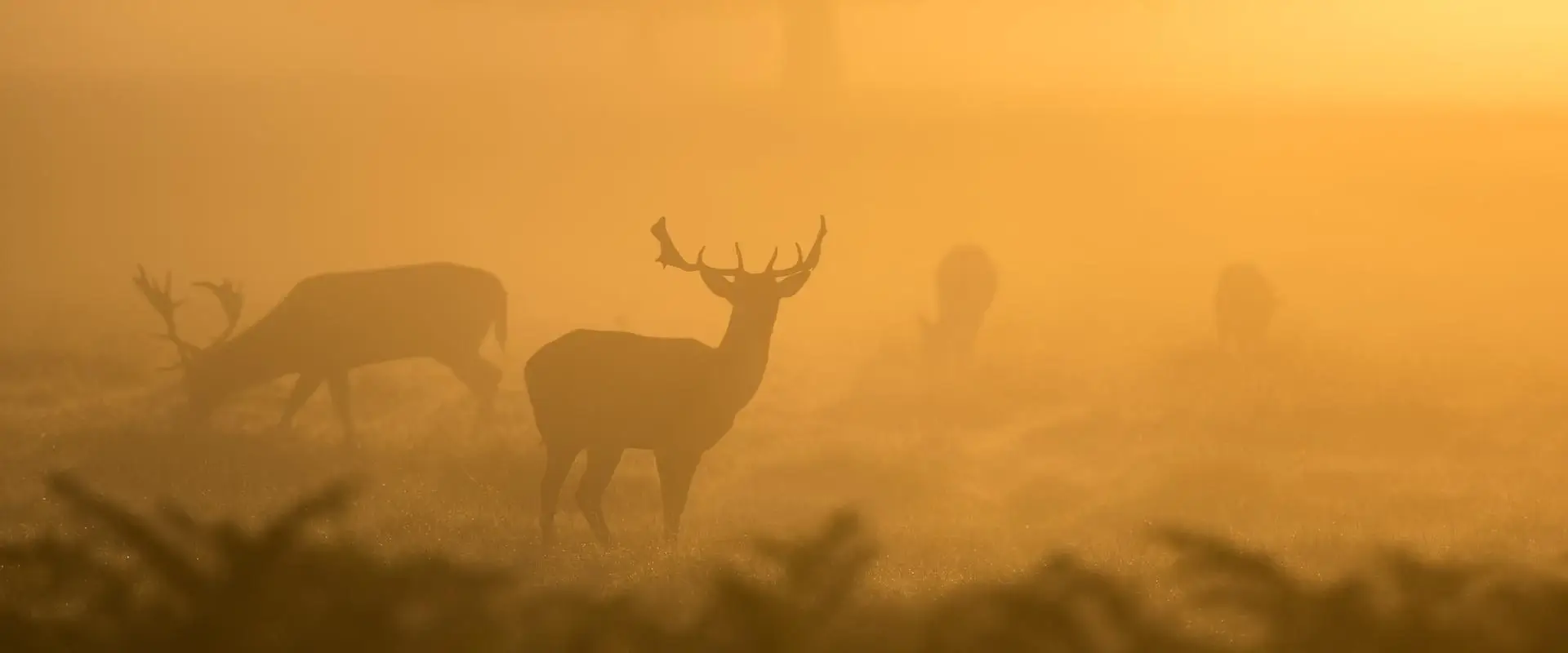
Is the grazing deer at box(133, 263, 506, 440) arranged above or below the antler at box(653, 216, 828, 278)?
below

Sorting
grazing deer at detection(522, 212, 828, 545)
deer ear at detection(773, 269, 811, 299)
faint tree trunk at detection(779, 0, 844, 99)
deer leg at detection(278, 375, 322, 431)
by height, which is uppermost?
faint tree trunk at detection(779, 0, 844, 99)

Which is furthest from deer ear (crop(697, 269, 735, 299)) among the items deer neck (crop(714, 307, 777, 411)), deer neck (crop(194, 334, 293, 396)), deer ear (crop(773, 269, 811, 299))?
deer neck (crop(194, 334, 293, 396))

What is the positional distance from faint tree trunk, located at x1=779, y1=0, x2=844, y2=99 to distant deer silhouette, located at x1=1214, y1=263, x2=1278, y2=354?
2968cm

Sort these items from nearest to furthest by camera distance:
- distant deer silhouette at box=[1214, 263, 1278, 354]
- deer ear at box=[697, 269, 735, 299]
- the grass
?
1. the grass
2. deer ear at box=[697, 269, 735, 299]
3. distant deer silhouette at box=[1214, 263, 1278, 354]

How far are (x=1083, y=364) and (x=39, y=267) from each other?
2571cm

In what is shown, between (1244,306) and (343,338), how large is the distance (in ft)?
36.9

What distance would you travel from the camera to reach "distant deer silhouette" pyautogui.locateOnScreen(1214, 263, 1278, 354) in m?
15.5

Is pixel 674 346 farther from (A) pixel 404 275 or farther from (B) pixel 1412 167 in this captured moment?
(B) pixel 1412 167

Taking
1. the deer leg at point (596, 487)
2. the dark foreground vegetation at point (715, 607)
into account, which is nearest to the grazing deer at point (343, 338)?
the deer leg at point (596, 487)

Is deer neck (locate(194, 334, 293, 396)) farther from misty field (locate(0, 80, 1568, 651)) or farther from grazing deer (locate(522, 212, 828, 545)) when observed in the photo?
grazing deer (locate(522, 212, 828, 545))

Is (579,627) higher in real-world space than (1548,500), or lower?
lower

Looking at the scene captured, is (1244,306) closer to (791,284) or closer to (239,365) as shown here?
(791,284)

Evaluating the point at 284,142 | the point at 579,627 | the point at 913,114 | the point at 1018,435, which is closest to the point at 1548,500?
the point at 1018,435

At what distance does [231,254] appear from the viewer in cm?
3117
